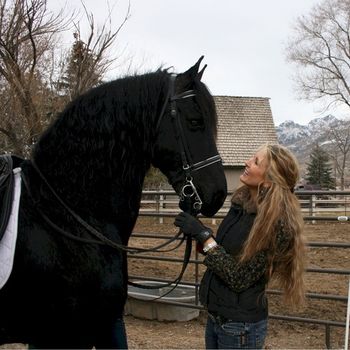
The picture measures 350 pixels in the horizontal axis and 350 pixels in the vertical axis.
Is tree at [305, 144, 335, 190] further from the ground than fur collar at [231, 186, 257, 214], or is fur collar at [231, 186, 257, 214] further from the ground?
tree at [305, 144, 335, 190]

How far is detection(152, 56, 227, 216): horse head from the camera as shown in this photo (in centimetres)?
236

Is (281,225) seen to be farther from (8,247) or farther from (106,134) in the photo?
(8,247)

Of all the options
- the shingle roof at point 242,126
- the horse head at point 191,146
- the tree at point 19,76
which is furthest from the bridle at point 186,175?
the shingle roof at point 242,126

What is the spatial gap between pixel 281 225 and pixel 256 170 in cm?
34

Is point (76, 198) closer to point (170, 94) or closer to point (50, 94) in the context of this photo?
point (170, 94)

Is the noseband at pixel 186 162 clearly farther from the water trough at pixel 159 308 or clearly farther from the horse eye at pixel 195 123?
the water trough at pixel 159 308

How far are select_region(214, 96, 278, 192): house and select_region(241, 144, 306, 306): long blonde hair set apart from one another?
75.9ft

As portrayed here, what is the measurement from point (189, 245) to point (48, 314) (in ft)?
2.69

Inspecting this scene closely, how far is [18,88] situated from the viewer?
8.41 metres

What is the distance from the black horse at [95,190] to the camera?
2.17m

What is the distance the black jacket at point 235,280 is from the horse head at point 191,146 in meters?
0.19

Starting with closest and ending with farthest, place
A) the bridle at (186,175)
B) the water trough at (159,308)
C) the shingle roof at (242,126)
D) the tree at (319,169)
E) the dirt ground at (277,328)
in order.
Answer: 1. the bridle at (186,175)
2. the dirt ground at (277,328)
3. the water trough at (159,308)
4. the shingle roof at (242,126)
5. the tree at (319,169)

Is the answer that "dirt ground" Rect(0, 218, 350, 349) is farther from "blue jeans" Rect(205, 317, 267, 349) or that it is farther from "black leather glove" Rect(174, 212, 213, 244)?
"black leather glove" Rect(174, 212, 213, 244)

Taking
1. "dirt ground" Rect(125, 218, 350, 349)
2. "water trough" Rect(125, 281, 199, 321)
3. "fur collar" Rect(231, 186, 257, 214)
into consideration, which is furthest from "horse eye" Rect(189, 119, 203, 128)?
"water trough" Rect(125, 281, 199, 321)
